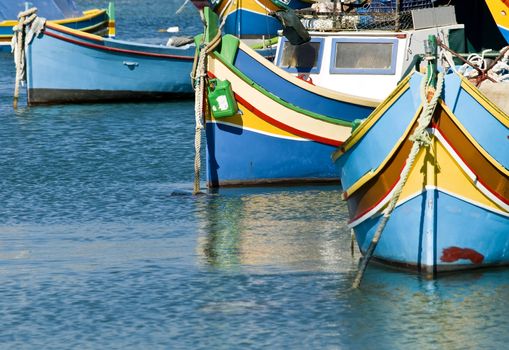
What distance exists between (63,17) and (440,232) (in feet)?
99.4

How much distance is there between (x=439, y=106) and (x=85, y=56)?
17814mm

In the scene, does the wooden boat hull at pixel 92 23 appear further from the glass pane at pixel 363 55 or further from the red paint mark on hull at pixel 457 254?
the red paint mark on hull at pixel 457 254

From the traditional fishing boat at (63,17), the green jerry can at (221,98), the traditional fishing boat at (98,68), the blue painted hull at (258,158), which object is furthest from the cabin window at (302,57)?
the traditional fishing boat at (63,17)

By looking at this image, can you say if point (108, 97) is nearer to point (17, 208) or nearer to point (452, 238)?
point (17, 208)

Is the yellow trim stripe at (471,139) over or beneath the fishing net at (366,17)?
beneath

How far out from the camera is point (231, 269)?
13984 millimetres

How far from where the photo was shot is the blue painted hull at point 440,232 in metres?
12.9

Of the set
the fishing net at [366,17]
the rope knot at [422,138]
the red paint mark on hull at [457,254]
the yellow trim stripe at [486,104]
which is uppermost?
the fishing net at [366,17]

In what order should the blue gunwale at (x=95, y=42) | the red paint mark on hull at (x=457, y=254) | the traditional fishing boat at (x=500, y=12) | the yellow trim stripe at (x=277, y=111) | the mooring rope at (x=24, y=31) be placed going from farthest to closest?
the blue gunwale at (x=95, y=42) < the mooring rope at (x=24, y=31) < the traditional fishing boat at (x=500, y=12) < the yellow trim stripe at (x=277, y=111) < the red paint mark on hull at (x=457, y=254)

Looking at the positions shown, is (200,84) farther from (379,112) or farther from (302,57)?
(379,112)

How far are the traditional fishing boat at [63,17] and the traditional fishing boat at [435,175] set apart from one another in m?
27.0

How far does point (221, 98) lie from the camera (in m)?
18.2

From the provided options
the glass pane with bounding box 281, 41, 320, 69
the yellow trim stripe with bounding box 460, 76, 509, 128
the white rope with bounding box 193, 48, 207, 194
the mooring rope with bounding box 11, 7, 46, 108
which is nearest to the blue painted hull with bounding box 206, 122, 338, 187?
the white rope with bounding box 193, 48, 207, 194

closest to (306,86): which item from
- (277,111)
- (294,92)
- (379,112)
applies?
(294,92)
